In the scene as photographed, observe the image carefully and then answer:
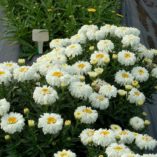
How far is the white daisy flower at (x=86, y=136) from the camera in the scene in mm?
2675

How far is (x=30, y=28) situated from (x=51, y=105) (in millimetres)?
3027

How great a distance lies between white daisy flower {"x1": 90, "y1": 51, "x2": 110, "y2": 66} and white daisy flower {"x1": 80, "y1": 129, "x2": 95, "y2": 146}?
0.72 meters

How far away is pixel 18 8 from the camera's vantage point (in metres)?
6.30

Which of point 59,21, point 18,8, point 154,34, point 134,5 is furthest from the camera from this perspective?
point 134,5

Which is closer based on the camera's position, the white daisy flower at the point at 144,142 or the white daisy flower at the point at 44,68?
the white daisy flower at the point at 144,142

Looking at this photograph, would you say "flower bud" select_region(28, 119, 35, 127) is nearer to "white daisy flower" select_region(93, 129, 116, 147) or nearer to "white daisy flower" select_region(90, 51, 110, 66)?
"white daisy flower" select_region(93, 129, 116, 147)

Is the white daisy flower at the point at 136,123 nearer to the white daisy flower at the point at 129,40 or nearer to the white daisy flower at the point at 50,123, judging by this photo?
the white daisy flower at the point at 50,123


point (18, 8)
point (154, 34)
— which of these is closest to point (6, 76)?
point (18, 8)

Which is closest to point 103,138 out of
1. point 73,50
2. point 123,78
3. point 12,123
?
point 12,123

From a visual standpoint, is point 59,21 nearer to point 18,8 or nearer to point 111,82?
point 18,8

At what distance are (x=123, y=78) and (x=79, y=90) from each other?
1.47ft

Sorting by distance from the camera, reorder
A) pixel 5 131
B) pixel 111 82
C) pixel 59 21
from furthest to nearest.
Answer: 1. pixel 59 21
2. pixel 111 82
3. pixel 5 131

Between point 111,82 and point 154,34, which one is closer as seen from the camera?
point 111,82

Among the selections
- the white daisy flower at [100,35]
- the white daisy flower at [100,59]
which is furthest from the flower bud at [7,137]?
the white daisy flower at [100,35]
